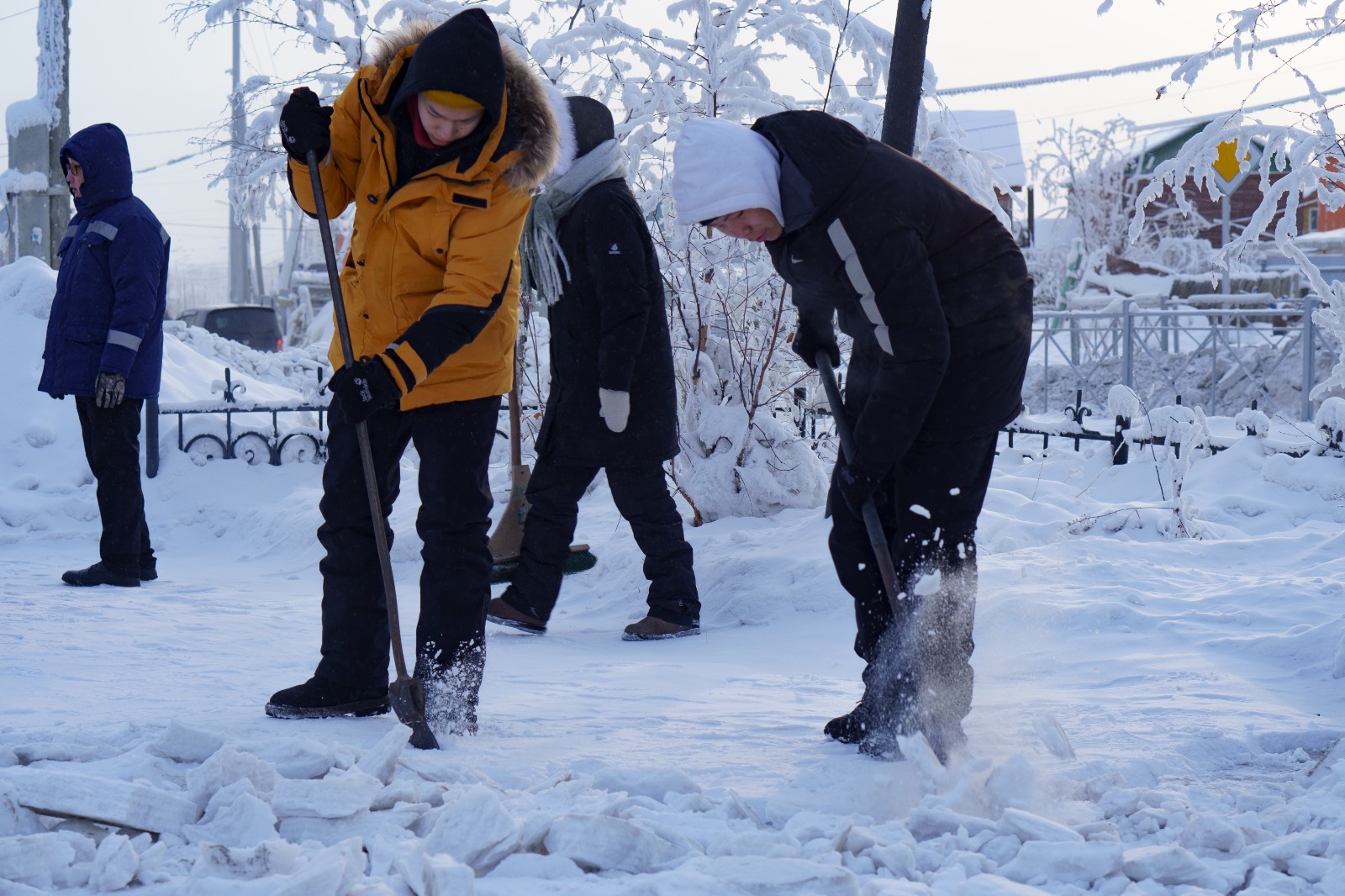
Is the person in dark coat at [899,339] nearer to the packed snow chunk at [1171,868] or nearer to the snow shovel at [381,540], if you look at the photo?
the packed snow chunk at [1171,868]

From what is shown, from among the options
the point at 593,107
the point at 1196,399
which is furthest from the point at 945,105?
the point at 1196,399

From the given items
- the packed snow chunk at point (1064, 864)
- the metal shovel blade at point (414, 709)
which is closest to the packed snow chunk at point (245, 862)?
the metal shovel blade at point (414, 709)

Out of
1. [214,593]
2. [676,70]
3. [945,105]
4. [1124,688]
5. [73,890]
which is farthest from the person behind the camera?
[945,105]

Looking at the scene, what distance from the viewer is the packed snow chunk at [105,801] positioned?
7.12 feet

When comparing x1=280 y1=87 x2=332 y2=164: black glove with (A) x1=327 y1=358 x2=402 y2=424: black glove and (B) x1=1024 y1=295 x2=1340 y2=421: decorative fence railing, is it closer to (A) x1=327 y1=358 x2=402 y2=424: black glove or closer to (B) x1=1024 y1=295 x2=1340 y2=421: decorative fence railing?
(A) x1=327 y1=358 x2=402 y2=424: black glove

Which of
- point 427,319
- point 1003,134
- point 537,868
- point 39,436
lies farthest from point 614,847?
point 1003,134

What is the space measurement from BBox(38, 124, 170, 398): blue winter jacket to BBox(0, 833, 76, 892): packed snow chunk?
3.52m

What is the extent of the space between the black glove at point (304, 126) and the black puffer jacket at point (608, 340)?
1.38 m

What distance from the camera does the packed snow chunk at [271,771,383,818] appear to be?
2.23 metres

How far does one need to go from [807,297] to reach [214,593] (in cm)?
354

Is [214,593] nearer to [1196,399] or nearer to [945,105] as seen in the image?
[945,105]

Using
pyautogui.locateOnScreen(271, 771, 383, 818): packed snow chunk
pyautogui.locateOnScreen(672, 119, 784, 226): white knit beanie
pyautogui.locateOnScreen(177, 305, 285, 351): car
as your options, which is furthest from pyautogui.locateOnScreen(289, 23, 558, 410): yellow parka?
pyautogui.locateOnScreen(177, 305, 285, 351): car

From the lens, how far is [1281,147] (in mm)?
4664

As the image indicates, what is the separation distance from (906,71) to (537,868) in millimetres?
3234
